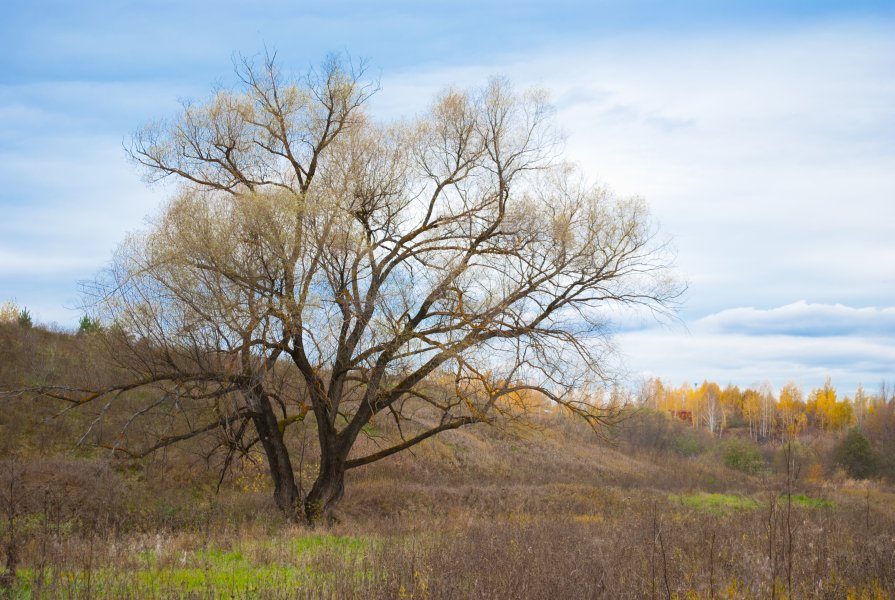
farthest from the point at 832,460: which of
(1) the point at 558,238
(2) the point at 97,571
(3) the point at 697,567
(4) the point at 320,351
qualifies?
(2) the point at 97,571

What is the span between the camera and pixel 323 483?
17875mm

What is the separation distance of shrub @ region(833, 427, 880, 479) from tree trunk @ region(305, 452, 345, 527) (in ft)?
133

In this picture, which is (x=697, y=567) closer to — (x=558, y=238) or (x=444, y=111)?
(x=558, y=238)

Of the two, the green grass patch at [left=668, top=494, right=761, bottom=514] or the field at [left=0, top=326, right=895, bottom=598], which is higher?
the field at [left=0, top=326, right=895, bottom=598]

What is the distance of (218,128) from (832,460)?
1848 inches

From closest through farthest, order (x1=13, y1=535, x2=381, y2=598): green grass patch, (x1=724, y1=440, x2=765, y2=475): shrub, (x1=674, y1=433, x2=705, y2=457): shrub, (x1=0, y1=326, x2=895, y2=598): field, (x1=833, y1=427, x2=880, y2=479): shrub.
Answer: (x1=13, y1=535, x2=381, y2=598): green grass patch → (x1=0, y1=326, x2=895, y2=598): field → (x1=833, y1=427, x2=880, y2=479): shrub → (x1=724, y1=440, x2=765, y2=475): shrub → (x1=674, y1=433, x2=705, y2=457): shrub

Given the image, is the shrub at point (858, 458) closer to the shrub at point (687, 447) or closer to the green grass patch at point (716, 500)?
the shrub at point (687, 447)

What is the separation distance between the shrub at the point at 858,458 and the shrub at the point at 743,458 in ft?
16.2

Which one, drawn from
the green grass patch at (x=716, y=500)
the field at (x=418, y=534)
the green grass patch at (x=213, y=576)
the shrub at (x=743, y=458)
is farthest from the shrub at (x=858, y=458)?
the green grass patch at (x=213, y=576)

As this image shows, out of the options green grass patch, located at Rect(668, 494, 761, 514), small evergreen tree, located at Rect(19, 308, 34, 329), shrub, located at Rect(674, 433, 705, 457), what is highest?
small evergreen tree, located at Rect(19, 308, 34, 329)

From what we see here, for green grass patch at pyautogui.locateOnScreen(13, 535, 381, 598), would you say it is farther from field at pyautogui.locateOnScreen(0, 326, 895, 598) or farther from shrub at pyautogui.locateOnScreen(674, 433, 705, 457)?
shrub at pyautogui.locateOnScreen(674, 433, 705, 457)

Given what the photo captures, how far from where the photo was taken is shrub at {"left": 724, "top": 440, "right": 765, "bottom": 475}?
48500mm

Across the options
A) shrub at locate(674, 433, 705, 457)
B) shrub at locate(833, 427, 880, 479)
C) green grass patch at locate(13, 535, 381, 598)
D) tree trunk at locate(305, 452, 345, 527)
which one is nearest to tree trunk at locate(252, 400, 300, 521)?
tree trunk at locate(305, 452, 345, 527)

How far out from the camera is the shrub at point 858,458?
47.2 meters
